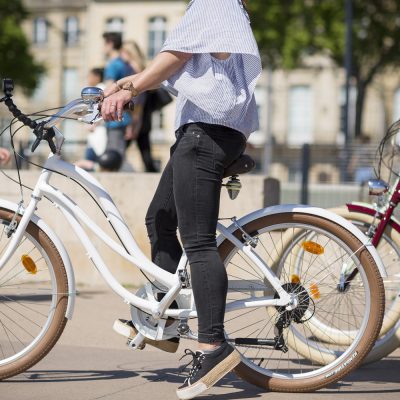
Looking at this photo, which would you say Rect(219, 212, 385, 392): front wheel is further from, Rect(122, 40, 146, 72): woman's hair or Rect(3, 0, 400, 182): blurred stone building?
Rect(3, 0, 400, 182): blurred stone building

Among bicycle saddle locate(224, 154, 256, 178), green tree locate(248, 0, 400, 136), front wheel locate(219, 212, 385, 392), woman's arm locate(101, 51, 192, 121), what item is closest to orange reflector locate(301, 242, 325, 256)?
front wheel locate(219, 212, 385, 392)

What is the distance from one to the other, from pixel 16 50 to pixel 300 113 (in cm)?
1636

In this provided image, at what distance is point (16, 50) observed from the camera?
4847 cm

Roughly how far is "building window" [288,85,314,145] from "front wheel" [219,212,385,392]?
52.7 meters

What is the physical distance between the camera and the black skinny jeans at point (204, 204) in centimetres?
482

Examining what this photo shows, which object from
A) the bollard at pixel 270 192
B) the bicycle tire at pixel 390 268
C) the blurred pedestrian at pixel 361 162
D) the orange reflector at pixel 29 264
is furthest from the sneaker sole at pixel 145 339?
the blurred pedestrian at pixel 361 162

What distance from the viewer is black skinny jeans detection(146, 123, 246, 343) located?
4.82 meters

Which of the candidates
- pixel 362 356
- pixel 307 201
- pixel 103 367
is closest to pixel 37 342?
pixel 103 367

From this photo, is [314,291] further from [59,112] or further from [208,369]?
[59,112]

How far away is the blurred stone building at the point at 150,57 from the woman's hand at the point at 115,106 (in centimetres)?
4599

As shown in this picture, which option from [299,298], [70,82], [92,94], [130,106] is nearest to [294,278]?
[299,298]

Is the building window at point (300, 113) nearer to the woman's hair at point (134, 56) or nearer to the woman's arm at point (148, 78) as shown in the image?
the woman's hair at point (134, 56)

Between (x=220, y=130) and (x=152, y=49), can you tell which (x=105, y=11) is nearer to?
(x=152, y=49)

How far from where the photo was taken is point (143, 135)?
1156 centimetres
